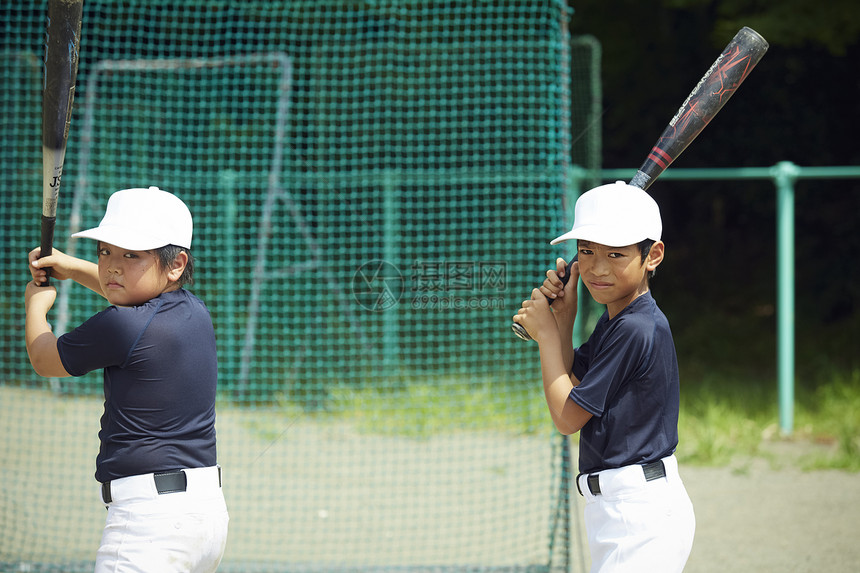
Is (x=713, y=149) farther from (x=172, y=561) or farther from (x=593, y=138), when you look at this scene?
(x=172, y=561)

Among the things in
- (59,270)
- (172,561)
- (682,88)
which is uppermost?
(682,88)

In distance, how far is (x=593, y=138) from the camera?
26.1 feet

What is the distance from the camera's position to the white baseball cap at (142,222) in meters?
2.32

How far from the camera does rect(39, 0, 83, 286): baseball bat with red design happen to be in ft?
8.19

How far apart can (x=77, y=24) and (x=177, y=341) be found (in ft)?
3.18

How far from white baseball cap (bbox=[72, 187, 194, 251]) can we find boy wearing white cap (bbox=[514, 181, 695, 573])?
1034 mm

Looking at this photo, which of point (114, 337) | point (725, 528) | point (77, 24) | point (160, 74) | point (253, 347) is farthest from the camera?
point (160, 74)

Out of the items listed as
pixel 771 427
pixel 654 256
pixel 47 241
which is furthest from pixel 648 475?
pixel 771 427

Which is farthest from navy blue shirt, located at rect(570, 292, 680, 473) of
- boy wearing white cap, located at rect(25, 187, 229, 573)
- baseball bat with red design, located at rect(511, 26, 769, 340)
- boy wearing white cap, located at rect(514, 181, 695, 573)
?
boy wearing white cap, located at rect(25, 187, 229, 573)

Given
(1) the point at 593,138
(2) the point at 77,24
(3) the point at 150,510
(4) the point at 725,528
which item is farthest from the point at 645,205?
(1) the point at 593,138

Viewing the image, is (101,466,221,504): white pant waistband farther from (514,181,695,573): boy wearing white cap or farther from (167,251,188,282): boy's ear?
(514,181,695,573): boy wearing white cap

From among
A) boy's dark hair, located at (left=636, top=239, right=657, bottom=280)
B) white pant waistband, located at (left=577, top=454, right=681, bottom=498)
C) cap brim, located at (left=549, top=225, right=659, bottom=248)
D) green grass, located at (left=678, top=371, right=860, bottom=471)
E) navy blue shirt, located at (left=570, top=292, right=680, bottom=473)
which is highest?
cap brim, located at (left=549, top=225, right=659, bottom=248)

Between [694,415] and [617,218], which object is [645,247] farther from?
[694,415]

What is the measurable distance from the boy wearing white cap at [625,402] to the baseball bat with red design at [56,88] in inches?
59.4
